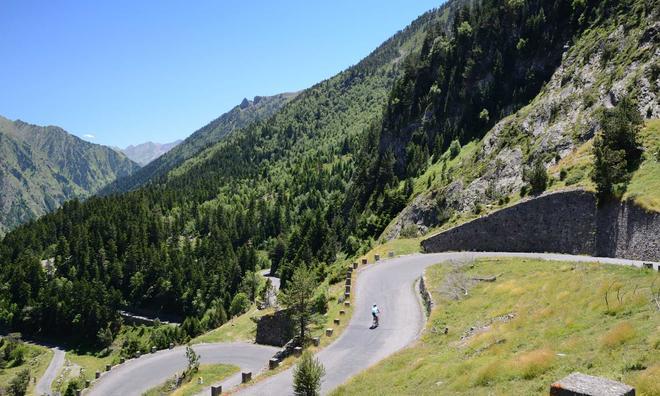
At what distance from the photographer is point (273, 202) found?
180 meters

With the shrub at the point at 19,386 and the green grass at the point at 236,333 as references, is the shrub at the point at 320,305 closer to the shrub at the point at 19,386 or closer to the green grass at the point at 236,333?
the green grass at the point at 236,333

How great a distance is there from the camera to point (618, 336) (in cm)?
1502

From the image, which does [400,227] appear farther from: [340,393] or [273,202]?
[273,202]

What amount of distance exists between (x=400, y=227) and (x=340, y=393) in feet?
167

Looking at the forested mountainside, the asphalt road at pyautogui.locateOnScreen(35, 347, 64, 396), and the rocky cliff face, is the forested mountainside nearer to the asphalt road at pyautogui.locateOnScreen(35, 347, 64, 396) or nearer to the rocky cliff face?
the rocky cliff face

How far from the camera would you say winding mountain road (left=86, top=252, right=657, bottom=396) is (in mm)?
24988

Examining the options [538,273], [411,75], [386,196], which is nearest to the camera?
[538,273]

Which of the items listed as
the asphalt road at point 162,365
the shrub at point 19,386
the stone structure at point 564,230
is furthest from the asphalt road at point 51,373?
the stone structure at point 564,230

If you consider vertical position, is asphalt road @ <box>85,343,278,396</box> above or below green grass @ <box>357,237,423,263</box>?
below

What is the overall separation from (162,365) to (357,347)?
3009 centimetres

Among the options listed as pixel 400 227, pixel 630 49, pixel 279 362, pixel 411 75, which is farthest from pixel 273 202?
pixel 279 362

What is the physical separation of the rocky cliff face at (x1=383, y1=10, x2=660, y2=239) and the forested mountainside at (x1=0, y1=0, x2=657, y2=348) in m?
2.63

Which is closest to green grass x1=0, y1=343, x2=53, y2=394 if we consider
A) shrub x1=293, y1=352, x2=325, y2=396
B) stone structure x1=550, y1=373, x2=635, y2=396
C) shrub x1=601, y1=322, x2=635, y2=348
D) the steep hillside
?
the steep hillside

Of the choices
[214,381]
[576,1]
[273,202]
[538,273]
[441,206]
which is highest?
[576,1]
